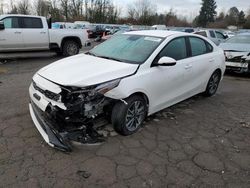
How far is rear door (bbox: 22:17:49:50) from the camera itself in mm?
10497

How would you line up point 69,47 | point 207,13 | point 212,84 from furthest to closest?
1. point 207,13
2. point 69,47
3. point 212,84

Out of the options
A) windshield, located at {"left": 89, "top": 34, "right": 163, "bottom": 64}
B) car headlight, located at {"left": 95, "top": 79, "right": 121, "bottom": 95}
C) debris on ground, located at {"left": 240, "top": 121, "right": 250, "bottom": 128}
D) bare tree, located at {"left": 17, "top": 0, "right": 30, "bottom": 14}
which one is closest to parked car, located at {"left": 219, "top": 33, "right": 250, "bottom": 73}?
debris on ground, located at {"left": 240, "top": 121, "right": 250, "bottom": 128}

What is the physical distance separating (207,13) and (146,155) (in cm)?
9036

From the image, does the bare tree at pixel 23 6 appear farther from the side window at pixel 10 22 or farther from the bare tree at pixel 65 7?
the side window at pixel 10 22

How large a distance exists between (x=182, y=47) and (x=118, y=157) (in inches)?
105

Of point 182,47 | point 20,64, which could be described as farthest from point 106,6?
point 182,47

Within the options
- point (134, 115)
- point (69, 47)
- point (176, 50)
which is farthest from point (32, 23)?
point (134, 115)

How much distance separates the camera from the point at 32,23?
35.1 feet

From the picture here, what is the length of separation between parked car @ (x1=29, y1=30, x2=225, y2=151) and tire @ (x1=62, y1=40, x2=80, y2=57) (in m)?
7.21

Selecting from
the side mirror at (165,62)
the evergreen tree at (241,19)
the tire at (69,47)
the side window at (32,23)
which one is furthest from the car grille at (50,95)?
the evergreen tree at (241,19)

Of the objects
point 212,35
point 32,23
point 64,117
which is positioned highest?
point 32,23

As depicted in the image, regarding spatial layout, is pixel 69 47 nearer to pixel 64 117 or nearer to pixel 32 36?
pixel 32 36

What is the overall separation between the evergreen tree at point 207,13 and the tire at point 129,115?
86063 millimetres

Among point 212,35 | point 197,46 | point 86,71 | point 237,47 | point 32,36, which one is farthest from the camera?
point 212,35
